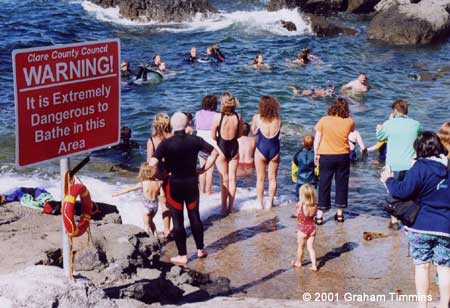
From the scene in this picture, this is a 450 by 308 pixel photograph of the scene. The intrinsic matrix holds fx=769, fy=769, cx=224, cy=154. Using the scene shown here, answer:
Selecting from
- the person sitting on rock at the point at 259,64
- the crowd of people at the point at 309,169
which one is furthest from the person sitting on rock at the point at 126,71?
the crowd of people at the point at 309,169

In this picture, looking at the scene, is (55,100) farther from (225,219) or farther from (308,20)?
(308,20)

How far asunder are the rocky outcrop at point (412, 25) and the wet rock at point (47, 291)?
23.2 m

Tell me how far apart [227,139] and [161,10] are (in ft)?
75.6

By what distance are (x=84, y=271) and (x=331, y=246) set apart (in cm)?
316

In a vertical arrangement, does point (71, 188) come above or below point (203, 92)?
above

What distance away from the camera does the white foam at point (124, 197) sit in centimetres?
1017

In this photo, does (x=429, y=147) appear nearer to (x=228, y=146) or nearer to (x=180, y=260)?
(x=180, y=260)

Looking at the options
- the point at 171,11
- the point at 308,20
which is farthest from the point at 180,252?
the point at 171,11

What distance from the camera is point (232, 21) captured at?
30.9 metres

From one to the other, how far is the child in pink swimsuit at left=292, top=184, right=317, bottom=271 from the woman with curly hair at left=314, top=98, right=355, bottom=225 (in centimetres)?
128

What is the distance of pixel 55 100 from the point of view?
515cm

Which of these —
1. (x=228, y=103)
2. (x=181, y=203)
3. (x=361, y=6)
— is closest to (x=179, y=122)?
(x=181, y=203)

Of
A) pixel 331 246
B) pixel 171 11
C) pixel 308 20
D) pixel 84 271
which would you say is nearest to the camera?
pixel 84 271

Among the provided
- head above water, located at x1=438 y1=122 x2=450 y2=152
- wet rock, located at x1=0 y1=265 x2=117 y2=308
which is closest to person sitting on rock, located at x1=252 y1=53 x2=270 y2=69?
head above water, located at x1=438 y1=122 x2=450 y2=152
